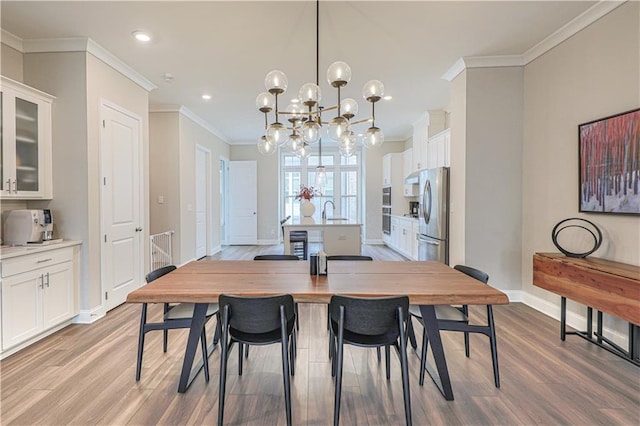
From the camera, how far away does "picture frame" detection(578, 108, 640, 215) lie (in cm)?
251

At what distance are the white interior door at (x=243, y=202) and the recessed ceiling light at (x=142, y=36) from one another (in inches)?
216

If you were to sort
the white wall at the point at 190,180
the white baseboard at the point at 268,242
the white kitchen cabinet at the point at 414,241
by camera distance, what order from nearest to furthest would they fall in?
the white wall at the point at 190,180 < the white kitchen cabinet at the point at 414,241 < the white baseboard at the point at 268,242

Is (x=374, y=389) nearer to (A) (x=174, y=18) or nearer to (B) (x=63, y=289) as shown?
(B) (x=63, y=289)

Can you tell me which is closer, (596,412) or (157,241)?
(596,412)

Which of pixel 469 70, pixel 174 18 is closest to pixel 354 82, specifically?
pixel 469 70

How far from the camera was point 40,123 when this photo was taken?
3.18 m

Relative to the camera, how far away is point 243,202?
877 centimetres

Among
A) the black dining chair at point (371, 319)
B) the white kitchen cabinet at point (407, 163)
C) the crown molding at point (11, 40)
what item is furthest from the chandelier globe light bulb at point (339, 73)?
the white kitchen cabinet at point (407, 163)

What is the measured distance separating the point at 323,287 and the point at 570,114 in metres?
3.00

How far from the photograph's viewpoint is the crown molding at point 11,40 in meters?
3.11

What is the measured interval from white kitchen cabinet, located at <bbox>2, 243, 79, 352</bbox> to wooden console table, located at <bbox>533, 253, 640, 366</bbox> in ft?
14.6

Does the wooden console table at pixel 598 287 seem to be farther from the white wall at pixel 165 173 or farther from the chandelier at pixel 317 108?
the white wall at pixel 165 173

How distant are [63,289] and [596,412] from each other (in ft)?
13.9

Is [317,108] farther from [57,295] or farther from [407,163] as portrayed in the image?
[407,163]
